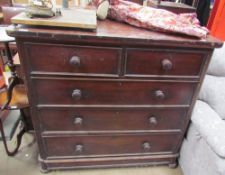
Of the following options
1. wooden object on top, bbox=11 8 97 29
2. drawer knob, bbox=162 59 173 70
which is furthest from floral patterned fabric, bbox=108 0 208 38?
wooden object on top, bbox=11 8 97 29

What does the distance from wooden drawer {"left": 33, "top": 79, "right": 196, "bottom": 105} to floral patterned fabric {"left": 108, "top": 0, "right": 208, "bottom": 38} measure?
279mm

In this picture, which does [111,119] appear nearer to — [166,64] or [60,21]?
[166,64]

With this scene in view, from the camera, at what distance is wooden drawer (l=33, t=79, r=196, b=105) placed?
3.08 ft

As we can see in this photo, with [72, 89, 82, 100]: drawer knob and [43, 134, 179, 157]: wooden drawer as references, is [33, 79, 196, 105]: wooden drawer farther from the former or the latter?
[43, 134, 179, 157]: wooden drawer

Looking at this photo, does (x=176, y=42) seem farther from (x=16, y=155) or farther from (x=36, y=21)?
(x=16, y=155)

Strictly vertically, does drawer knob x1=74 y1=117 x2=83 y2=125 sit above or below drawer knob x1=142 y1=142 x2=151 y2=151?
above

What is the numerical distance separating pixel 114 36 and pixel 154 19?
0.28 m

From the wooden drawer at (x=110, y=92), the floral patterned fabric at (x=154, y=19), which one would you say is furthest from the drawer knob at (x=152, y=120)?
the floral patterned fabric at (x=154, y=19)

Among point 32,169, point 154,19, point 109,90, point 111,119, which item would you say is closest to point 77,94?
point 109,90

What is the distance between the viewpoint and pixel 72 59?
2.76 feet

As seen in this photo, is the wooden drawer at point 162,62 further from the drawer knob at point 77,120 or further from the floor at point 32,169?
the floor at point 32,169

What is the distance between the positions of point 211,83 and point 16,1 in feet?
8.77

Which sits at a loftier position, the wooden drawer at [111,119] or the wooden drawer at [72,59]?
the wooden drawer at [72,59]

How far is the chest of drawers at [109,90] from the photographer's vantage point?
838 mm
